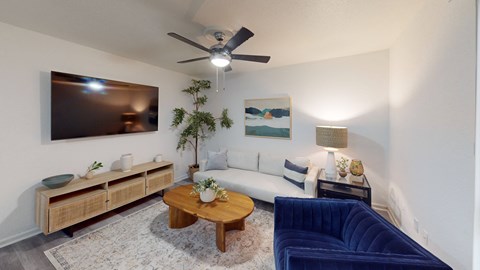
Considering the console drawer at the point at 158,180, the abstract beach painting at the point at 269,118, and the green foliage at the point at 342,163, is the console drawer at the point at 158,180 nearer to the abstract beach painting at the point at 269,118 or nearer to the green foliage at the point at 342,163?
the abstract beach painting at the point at 269,118

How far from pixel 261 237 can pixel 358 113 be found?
2457 millimetres

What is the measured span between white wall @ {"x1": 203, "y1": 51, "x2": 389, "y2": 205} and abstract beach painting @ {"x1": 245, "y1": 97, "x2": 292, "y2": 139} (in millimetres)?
107

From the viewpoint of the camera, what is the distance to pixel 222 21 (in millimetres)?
1930

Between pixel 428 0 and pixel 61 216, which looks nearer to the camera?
pixel 428 0

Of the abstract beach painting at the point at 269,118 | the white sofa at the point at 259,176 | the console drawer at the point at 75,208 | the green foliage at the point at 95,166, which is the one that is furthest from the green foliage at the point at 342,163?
the green foliage at the point at 95,166

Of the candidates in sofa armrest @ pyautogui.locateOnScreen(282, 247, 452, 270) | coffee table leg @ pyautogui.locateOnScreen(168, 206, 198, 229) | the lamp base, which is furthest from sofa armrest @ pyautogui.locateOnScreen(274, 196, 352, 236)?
coffee table leg @ pyautogui.locateOnScreen(168, 206, 198, 229)

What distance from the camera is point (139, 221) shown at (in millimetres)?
2576

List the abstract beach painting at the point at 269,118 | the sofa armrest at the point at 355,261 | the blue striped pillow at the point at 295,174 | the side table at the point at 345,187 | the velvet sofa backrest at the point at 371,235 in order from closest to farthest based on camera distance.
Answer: the sofa armrest at the point at 355,261 → the velvet sofa backrest at the point at 371,235 → the side table at the point at 345,187 → the blue striped pillow at the point at 295,174 → the abstract beach painting at the point at 269,118

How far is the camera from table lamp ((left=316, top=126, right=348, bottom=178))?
270cm

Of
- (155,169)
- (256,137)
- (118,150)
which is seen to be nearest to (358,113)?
(256,137)

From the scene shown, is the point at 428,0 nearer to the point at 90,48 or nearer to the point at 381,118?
the point at 381,118

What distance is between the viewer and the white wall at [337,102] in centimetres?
283

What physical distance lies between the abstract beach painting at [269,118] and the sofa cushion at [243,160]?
49cm

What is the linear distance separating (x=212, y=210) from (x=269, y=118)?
2293 mm
